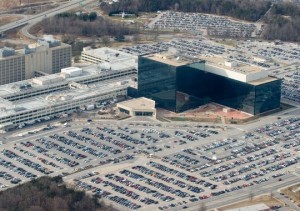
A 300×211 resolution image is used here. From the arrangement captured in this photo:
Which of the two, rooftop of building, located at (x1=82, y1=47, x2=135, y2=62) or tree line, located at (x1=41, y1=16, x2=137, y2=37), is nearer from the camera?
rooftop of building, located at (x1=82, y1=47, x2=135, y2=62)

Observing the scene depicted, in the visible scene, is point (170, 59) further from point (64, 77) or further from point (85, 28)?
point (85, 28)

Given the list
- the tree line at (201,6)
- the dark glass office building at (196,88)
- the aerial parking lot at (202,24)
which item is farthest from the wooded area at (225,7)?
the dark glass office building at (196,88)

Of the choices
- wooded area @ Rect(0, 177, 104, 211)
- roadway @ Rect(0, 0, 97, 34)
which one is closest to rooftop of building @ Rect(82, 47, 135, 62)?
roadway @ Rect(0, 0, 97, 34)

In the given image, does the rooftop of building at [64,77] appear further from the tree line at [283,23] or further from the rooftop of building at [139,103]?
the tree line at [283,23]

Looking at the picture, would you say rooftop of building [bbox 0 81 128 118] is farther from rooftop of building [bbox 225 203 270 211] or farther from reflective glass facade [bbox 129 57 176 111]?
rooftop of building [bbox 225 203 270 211]

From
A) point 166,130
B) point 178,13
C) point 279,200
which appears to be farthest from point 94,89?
point 178,13

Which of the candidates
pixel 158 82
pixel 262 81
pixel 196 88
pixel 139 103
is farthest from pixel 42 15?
pixel 262 81
